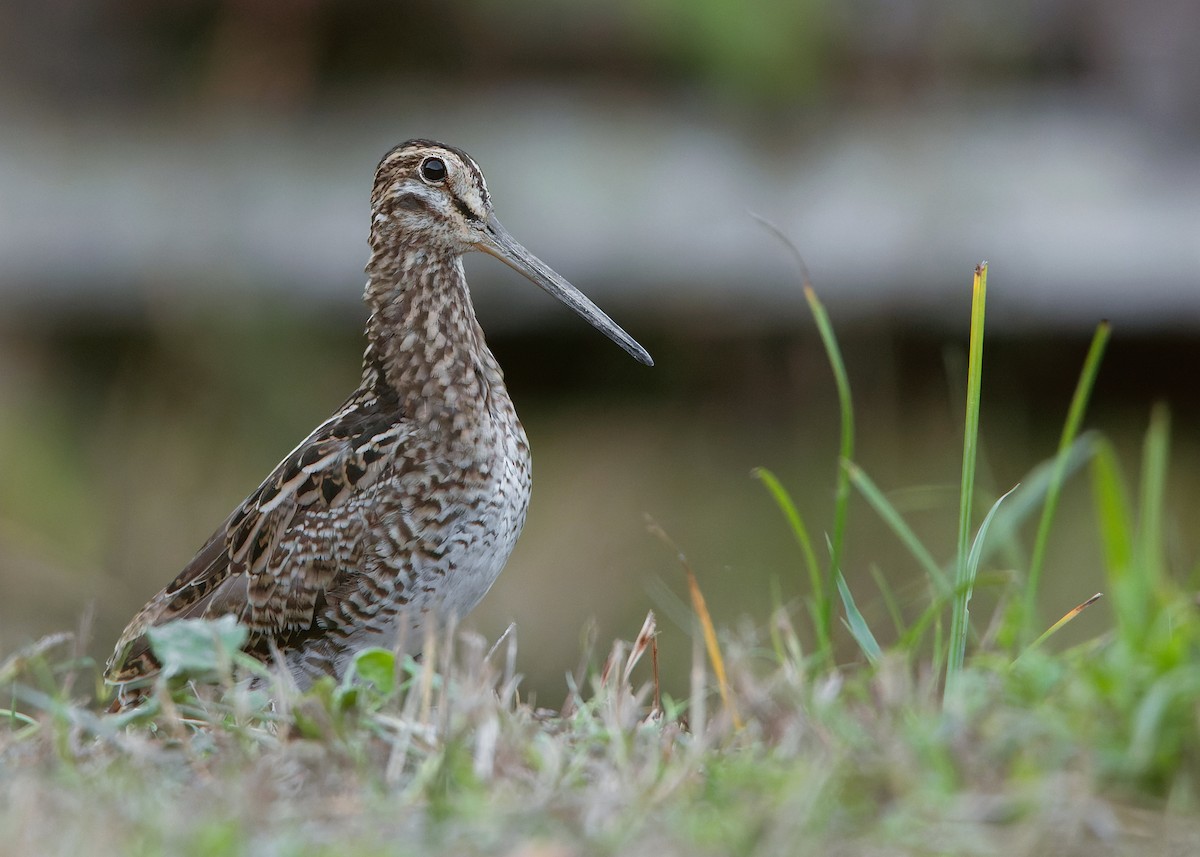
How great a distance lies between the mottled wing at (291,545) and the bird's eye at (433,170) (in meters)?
0.46

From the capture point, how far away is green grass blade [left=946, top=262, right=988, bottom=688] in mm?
2217

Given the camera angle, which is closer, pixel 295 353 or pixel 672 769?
pixel 672 769

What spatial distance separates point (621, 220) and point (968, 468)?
17.9 ft

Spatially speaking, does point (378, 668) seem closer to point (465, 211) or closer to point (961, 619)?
point (961, 619)

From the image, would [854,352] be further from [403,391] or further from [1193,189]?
[403,391]

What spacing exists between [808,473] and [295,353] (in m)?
2.40

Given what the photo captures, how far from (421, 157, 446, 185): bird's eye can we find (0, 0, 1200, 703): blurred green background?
3.54 m

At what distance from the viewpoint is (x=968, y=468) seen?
7.77ft

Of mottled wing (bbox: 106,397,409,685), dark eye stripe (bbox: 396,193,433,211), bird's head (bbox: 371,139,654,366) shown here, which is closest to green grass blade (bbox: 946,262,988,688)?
bird's head (bbox: 371,139,654,366)

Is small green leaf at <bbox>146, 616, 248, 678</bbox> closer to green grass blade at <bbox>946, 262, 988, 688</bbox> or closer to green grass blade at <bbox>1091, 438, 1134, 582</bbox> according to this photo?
green grass blade at <bbox>946, 262, 988, 688</bbox>

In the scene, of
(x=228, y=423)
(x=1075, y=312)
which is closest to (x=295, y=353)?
(x=228, y=423)

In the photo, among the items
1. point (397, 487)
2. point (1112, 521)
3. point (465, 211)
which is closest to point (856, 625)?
point (1112, 521)

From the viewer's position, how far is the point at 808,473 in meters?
6.70

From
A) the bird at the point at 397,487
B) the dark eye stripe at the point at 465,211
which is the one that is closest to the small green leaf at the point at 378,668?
the bird at the point at 397,487
